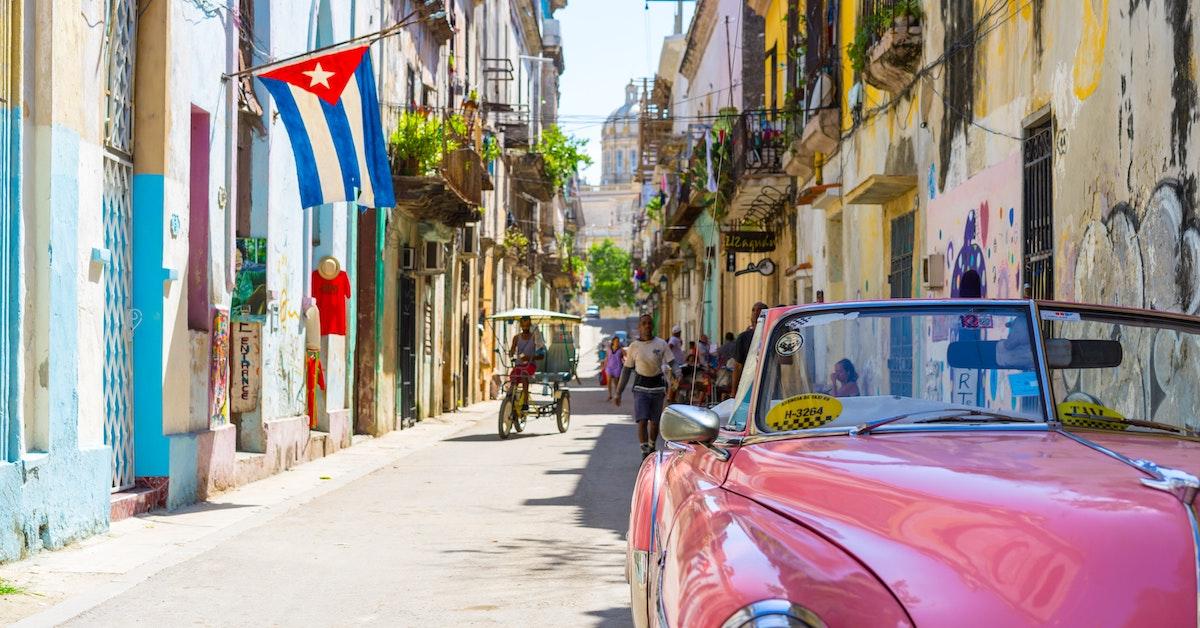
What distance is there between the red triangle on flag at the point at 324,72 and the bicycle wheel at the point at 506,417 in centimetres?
852

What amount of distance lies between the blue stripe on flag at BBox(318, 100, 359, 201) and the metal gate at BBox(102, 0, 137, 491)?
2.38 meters

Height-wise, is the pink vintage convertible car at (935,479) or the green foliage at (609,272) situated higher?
the green foliage at (609,272)

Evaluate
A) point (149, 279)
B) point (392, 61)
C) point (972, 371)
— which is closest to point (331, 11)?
point (392, 61)

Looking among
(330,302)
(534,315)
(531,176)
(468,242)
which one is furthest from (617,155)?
(330,302)

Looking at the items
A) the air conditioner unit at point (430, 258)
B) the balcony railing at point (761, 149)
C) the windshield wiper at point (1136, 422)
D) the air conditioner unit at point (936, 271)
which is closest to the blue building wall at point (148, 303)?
the air conditioner unit at point (936, 271)

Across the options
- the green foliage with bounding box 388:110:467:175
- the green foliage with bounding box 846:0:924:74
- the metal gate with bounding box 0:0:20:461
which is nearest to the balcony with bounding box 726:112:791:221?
the green foliage with bounding box 388:110:467:175

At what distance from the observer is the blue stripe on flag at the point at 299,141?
12.7 meters

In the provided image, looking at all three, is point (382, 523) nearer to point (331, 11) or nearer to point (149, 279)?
point (149, 279)

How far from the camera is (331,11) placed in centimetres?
1830

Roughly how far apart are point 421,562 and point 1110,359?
5003 mm

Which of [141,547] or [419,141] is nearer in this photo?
[141,547]

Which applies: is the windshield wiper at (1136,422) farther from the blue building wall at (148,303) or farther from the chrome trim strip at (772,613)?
the blue building wall at (148,303)

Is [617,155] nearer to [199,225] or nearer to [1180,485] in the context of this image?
[199,225]

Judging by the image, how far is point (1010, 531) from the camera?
2.97 m
